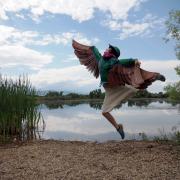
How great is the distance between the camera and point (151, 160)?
6.07 m

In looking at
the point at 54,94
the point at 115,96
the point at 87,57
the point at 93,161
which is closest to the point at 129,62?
the point at 115,96

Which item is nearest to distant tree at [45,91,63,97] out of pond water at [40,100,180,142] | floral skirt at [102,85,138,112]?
pond water at [40,100,180,142]

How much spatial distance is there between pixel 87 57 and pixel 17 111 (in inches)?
118

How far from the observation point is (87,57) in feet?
25.4

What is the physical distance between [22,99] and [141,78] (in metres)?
4.19

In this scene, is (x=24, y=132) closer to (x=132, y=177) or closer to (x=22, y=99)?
(x=22, y=99)

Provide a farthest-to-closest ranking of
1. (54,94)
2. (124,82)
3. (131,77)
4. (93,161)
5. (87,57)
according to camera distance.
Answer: (54,94) < (87,57) < (124,82) < (131,77) < (93,161)

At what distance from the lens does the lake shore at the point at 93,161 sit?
5359 millimetres

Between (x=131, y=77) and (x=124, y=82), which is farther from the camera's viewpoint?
(x=124, y=82)

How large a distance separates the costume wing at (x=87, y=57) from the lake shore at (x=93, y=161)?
1.50m

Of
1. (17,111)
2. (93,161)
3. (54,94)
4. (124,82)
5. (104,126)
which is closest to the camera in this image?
(93,161)

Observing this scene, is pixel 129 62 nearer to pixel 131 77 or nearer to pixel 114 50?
pixel 131 77

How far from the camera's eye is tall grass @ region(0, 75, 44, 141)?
9.61 meters

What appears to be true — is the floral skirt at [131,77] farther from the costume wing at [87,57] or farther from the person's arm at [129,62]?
the costume wing at [87,57]
